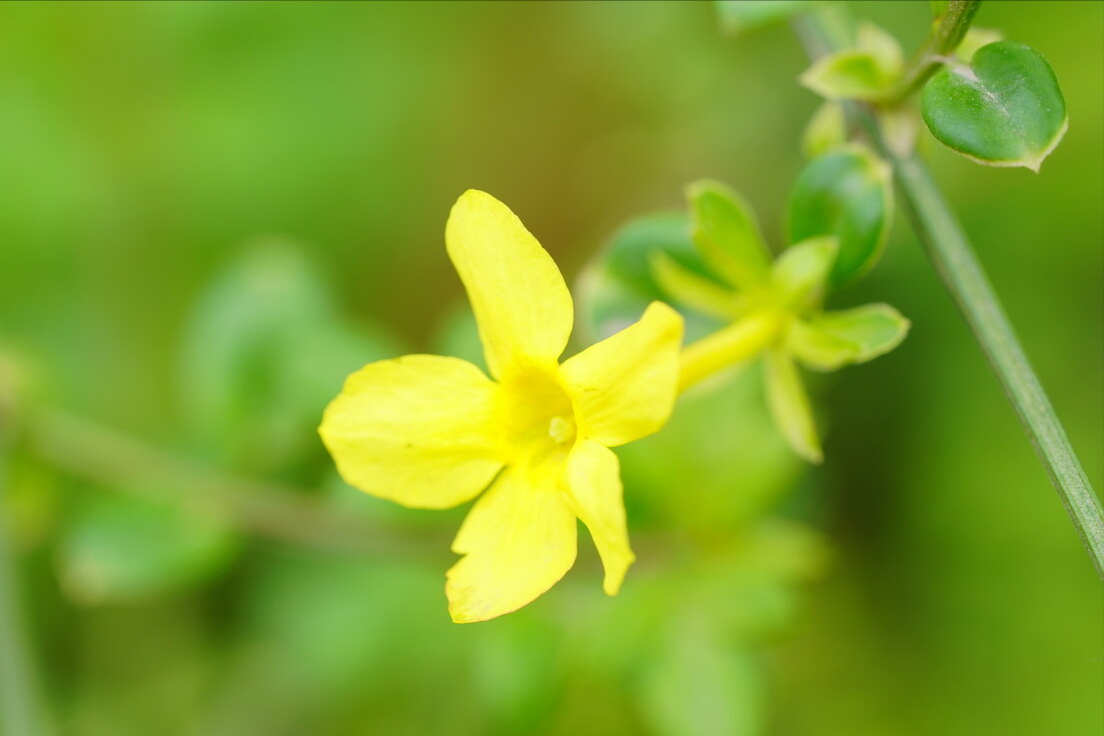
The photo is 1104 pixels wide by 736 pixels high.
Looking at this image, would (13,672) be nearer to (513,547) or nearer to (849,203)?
(513,547)

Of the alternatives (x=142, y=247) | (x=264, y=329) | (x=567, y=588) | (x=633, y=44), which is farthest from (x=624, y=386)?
(x=142, y=247)

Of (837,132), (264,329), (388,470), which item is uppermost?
(837,132)

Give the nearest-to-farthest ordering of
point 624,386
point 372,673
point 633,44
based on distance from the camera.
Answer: point 624,386, point 372,673, point 633,44

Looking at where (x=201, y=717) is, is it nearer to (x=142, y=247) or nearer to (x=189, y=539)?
(x=189, y=539)

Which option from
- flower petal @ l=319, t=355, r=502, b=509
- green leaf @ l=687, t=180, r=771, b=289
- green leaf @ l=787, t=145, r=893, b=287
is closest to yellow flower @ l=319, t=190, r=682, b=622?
flower petal @ l=319, t=355, r=502, b=509

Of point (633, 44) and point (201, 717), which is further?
point (633, 44)

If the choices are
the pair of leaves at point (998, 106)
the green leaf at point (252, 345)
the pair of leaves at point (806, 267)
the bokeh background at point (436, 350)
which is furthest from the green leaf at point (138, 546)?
the pair of leaves at point (998, 106)

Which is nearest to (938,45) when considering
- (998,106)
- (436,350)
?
(998,106)
